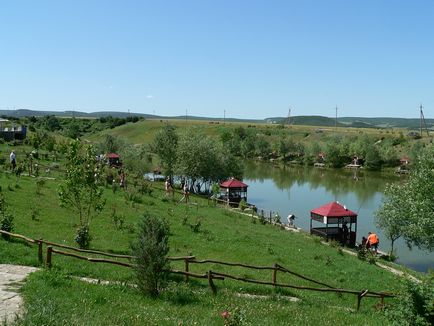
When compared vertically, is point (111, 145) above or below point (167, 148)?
below

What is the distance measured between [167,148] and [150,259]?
44.4m

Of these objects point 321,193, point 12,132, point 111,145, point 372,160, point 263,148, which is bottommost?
point 321,193

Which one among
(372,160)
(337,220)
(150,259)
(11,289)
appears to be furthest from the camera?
(372,160)

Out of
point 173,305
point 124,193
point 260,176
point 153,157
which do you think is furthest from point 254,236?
point 260,176

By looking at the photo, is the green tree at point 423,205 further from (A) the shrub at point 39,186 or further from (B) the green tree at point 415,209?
(A) the shrub at point 39,186

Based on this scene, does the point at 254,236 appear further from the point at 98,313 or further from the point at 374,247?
the point at 98,313

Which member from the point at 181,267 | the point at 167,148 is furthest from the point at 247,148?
the point at 181,267

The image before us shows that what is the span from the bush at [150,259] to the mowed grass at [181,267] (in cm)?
35

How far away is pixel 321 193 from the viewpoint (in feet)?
208

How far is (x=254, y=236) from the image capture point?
24.1 meters

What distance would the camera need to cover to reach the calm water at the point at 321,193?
34344 millimetres

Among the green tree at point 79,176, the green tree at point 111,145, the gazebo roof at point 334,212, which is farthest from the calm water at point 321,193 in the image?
the green tree at point 111,145

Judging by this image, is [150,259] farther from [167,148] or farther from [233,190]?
[167,148]

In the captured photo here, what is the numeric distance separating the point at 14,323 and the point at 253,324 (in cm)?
466
